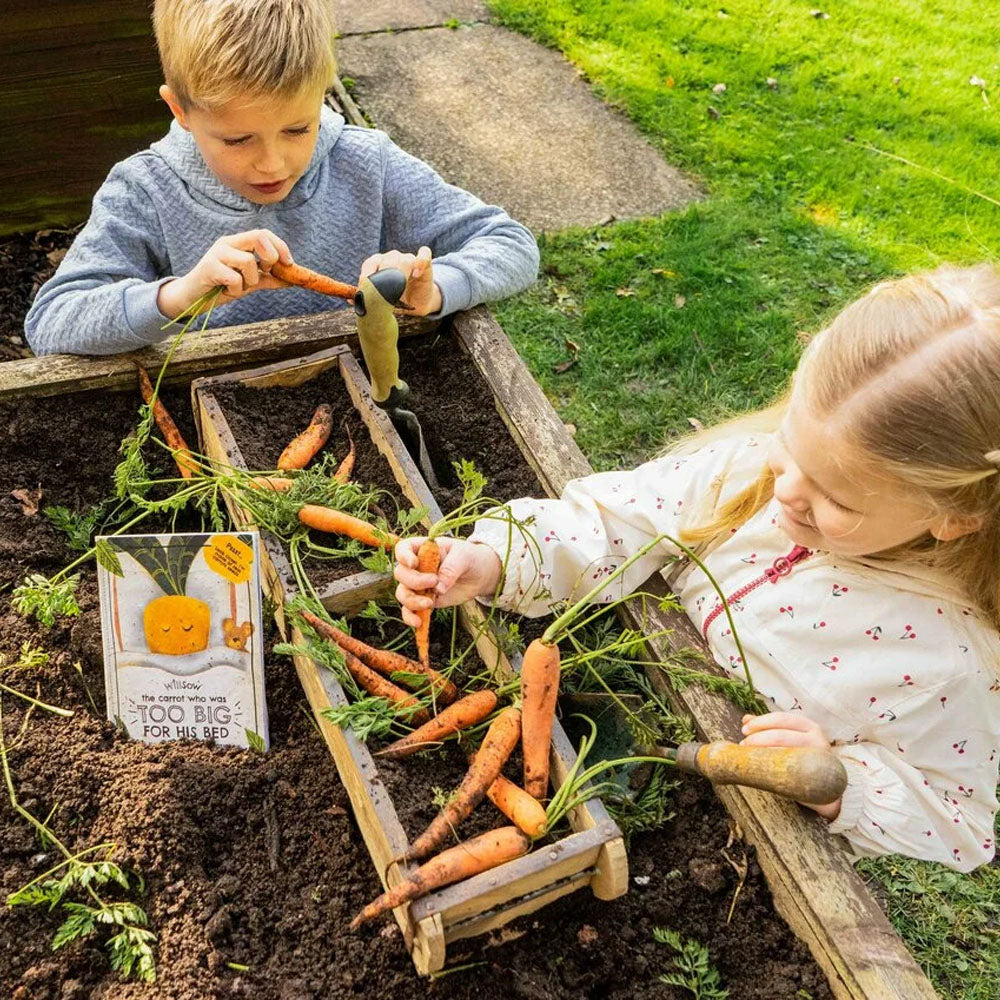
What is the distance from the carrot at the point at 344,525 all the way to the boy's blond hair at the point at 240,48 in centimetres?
93

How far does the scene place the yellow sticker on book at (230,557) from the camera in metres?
1.77

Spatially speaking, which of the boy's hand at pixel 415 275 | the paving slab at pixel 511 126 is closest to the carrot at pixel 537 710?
the boy's hand at pixel 415 275

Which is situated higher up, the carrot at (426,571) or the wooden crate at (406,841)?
the carrot at (426,571)

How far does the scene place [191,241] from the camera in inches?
100

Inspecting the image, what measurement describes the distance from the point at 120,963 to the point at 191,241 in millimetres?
1747

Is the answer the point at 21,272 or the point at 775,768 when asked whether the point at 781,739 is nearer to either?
the point at 775,768

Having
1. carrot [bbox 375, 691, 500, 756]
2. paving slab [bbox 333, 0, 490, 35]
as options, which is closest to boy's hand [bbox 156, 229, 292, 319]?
carrot [bbox 375, 691, 500, 756]

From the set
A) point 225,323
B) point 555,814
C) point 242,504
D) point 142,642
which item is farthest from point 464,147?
point 555,814

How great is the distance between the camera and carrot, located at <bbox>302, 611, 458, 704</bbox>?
1.82 meters

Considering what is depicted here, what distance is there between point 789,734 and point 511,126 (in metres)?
4.06

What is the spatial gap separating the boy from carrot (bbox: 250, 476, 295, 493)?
16.9 inches

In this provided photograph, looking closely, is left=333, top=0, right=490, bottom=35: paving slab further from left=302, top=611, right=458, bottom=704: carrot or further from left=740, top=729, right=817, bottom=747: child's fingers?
left=740, top=729, right=817, bottom=747: child's fingers

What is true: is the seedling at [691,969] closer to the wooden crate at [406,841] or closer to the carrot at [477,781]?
the wooden crate at [406,841]

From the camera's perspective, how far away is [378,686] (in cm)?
181
